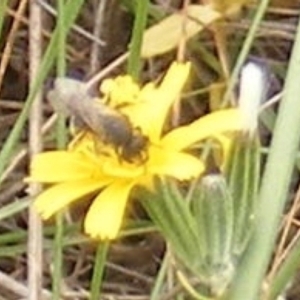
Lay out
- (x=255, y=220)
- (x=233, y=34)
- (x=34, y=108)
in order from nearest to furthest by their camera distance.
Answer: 1. (x=255, y=220)
2. (x=34, y=108)
3. (x=233, y=34)

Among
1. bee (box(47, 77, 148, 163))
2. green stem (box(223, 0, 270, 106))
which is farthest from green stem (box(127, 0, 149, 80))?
bee (box(47, 77, 148, 163))

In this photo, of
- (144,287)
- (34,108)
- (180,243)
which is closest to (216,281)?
(180,243)

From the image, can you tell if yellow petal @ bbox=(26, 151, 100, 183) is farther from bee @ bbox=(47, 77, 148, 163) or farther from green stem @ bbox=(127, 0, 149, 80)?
green stem @ bbox=(127, 0, 149, 80)

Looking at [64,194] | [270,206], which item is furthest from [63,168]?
[270,206]

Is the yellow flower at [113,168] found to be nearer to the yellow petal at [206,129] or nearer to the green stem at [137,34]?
the yellow petal at [206,129]

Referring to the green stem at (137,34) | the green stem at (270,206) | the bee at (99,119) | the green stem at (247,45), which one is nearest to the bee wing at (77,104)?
the bee at (99,119)

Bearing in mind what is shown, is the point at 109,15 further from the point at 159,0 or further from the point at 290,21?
the point at 290,21
